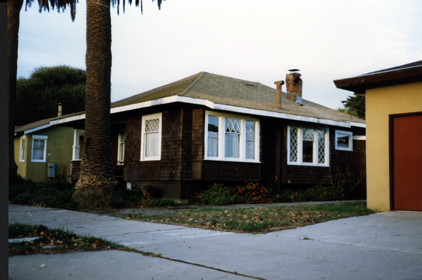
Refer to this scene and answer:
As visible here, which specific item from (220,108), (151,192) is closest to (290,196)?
(220,108)

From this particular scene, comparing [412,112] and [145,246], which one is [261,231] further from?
[412,112]

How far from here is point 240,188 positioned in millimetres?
16188

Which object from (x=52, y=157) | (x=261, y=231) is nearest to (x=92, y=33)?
(x=261, y=231)

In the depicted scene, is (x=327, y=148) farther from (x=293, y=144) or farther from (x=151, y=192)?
(x=151, y=192)

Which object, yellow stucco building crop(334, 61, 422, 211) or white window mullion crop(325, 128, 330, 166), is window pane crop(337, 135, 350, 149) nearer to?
white window mullion crop(325, 128, 330, 166)

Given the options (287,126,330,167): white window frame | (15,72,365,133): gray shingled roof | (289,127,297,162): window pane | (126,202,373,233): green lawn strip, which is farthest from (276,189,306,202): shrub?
(126,202,373,233): green lawn strip

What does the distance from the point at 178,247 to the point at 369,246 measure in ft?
9.12

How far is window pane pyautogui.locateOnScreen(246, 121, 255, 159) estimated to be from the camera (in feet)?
56.0

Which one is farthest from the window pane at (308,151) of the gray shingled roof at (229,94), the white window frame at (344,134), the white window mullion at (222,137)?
the white window mullion at (222,137)

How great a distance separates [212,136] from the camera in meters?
16.2

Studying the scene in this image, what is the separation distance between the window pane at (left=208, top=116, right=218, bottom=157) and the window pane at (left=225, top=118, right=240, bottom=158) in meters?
0.45

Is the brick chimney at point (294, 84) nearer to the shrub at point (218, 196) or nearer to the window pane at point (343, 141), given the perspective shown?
the window pane at point (343, 141)

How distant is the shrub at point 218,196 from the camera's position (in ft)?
49.2

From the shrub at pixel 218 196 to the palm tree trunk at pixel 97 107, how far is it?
143 inches
